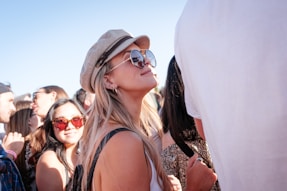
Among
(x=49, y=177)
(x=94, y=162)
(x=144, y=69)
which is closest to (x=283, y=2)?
(x=94, y=162)

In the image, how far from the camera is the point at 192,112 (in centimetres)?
127

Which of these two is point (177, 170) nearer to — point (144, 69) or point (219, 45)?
point (144, 69)

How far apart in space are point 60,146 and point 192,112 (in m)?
2.42

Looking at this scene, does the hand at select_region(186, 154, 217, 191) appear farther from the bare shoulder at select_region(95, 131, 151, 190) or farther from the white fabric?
the white fabric

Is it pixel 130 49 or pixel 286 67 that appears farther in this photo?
pixel 130 49

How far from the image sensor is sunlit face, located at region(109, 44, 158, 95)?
6.78 feet

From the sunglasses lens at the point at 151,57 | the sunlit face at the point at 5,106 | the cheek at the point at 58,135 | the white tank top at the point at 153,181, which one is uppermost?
the sunglasses lens at the point at 151,57

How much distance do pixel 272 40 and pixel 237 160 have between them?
0.35 m

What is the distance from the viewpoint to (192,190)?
189 cm

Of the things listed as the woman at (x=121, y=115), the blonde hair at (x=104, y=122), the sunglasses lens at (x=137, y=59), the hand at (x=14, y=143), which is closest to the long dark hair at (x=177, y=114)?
the woman at (x=121, y=115)

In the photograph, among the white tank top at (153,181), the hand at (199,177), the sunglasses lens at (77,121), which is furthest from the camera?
the sunglasses lens at (77,121)

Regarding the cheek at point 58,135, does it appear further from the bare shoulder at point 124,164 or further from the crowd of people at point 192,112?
the bare shoulder at point 124,164

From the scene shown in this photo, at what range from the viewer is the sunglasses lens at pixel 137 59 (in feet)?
6.93

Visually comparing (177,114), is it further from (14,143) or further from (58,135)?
(14,143)
